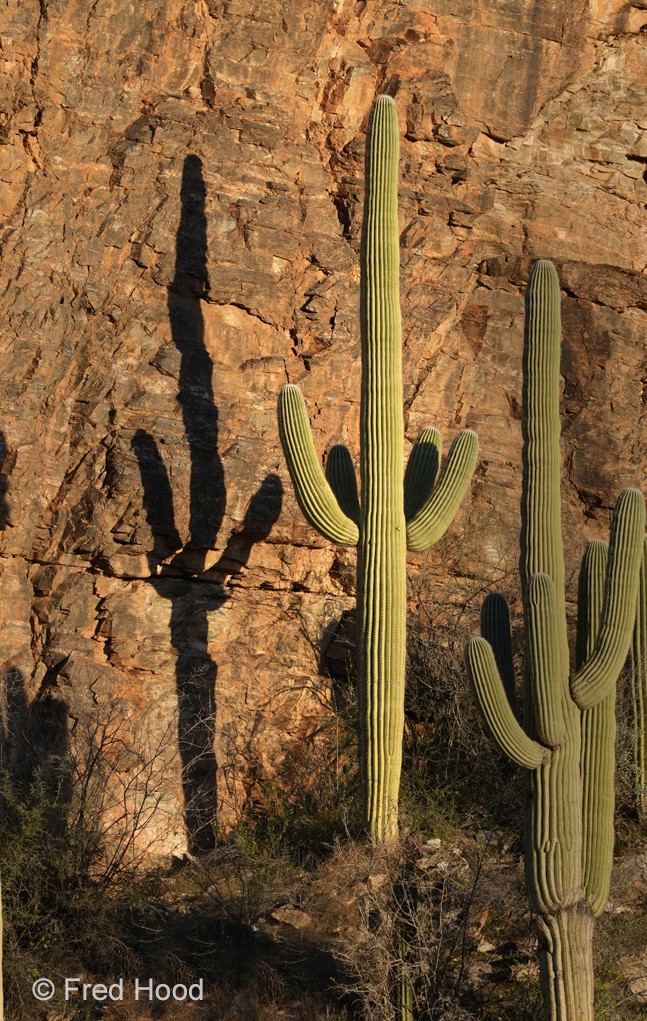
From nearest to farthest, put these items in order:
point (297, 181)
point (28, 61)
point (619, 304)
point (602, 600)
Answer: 1. point (602, 600)
2. point (28, 61)
3. point (297, 181)
4. point (619, 304)

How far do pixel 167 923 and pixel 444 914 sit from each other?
2.02 meters

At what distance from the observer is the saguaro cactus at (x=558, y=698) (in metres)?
7.28

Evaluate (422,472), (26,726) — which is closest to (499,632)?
(422,472)

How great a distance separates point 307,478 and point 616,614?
2.65 metres

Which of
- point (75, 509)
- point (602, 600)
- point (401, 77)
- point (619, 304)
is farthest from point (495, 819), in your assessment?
point (401, 77)

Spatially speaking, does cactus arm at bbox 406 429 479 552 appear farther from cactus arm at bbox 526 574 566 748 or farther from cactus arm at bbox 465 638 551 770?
cactus arm at bbox 465 638 551 770

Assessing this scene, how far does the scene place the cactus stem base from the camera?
7180mm

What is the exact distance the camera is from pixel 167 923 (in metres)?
8.93

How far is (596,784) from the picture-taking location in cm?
786

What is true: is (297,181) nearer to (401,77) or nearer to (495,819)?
(401,77)

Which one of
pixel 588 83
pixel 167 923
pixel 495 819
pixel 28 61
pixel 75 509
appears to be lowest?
pixel 167 923

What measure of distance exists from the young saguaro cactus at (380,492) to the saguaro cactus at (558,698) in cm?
136

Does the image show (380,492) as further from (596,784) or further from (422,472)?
(596,784)

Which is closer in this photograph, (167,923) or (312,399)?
(167,923)
